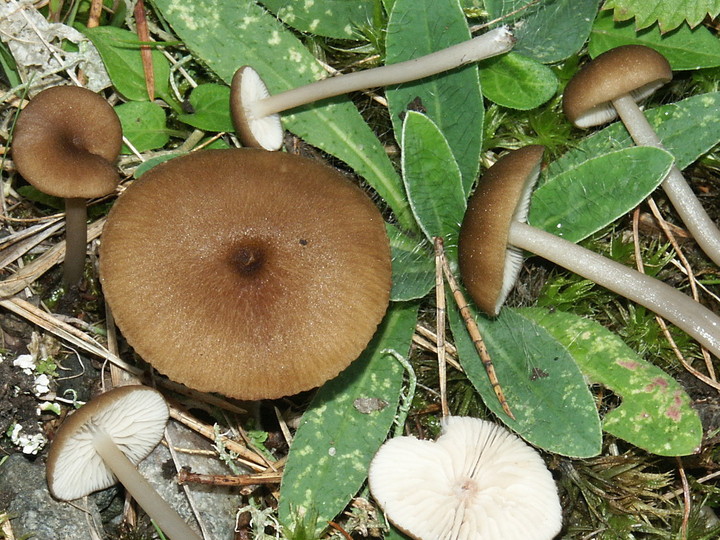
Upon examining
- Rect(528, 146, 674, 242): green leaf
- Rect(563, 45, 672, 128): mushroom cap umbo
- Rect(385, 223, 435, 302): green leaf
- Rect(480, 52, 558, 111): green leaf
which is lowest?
Rect(385, 223, 435, 302): green leaf

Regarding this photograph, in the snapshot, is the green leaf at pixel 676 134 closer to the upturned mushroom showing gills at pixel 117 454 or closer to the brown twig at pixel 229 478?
the brown twig at pixel 229 478

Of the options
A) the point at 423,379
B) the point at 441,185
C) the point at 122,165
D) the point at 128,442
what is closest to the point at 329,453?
the point at 423,379

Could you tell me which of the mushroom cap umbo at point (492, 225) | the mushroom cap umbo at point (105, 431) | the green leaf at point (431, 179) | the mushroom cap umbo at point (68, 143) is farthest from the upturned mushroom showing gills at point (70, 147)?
the mushroom cap umbo at point (492, 225)

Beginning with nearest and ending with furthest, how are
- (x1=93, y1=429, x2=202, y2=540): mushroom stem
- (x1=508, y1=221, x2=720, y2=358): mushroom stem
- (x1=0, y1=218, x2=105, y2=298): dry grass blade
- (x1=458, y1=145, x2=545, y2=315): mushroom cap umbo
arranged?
(x1=458, y1=145, x2=545, y2=315): mushroom cap umbo → (x1=93, y1=429, x2=202, y2=540): mushroom stem → (x1=508, y1=221, x2=720, y2=358): mushroom stem → (x1=0, y1=218, x2=105, y2=298): dry grass blade

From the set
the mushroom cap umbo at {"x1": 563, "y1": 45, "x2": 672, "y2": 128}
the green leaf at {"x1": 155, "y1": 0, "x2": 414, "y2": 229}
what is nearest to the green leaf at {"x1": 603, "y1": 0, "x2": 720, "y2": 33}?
the mushroom cap umbo at {"x1": 563, "y1": 45, "x2": 672, "y2": 128}

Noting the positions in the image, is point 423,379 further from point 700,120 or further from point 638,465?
point 700,120

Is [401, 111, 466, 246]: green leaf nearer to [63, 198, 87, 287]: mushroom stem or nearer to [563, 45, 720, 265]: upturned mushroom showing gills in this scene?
[563, 45, 720, 265]: upturned mushroom showing gills
